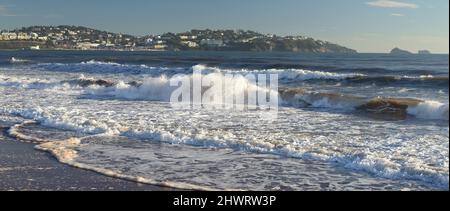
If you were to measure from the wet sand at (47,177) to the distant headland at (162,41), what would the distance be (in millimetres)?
103211

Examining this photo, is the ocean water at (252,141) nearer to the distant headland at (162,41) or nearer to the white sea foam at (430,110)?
the white sea foam at (430,110)

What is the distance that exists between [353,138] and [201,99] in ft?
29.1

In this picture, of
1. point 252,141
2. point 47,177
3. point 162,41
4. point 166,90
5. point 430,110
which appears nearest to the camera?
point 47,177

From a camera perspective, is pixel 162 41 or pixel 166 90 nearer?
pixel 166 90

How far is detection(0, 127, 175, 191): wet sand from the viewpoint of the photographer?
6.48 metres

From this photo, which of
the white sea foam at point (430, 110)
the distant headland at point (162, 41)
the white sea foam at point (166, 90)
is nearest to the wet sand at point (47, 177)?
the white sea foam at point (430, 110)

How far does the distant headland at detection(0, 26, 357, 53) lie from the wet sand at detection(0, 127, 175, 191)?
103 meters

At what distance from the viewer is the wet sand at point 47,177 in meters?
6.48

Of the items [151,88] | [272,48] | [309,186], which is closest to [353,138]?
[309,186]

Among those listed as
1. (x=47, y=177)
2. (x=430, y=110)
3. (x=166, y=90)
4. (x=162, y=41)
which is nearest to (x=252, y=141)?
(x=47, y=177)

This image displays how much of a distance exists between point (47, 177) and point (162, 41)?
126451 mm

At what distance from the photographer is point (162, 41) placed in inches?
5187

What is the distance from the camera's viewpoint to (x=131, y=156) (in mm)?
8500

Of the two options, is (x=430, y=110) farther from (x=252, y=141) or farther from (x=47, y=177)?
(x=47, y=177)
